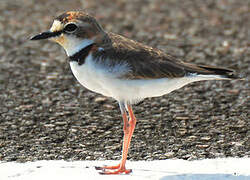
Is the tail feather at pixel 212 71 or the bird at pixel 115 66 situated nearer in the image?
the bird at pixel 115 66

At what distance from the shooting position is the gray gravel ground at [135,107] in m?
5.96

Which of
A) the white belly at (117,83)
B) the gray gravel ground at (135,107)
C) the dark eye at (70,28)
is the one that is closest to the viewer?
the white belly at (117,83)

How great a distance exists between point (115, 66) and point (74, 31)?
1.95 feet

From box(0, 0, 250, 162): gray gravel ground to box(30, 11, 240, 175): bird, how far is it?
941 millimetres

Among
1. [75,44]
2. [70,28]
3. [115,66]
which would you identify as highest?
[70,28]

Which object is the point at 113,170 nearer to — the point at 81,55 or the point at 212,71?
the point at 81,55

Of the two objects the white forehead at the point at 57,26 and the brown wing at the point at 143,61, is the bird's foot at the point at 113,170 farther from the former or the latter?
the white forehead at the point at 57,26

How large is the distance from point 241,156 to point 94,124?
2156 millimetres

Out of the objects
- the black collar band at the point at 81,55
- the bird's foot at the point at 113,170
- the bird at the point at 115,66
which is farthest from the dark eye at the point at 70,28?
the bird's foot at the point at 113,170

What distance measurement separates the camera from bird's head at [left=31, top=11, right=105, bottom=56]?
16.8 ft

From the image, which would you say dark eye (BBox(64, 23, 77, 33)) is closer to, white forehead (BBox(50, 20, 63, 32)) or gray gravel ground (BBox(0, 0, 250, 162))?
Answer: white forehead (BBox(50, 20, 63, 32))

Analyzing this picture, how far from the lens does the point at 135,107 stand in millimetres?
7371

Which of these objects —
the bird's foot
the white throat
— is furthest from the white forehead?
the bird's foot

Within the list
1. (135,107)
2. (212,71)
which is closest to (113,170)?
(212,71)
